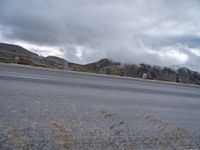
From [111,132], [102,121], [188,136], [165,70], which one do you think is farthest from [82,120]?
[165,70]

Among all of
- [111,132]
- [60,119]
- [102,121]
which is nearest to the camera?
[111,132]

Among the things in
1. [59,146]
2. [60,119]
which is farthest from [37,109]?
[59,146]

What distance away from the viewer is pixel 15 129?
777 centimetres

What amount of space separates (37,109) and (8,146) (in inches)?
199

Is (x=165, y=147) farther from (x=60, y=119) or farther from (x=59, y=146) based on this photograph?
(x=60, y=119)

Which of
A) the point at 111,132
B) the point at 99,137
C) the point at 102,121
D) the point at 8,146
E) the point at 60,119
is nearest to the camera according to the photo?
the point at 8,146

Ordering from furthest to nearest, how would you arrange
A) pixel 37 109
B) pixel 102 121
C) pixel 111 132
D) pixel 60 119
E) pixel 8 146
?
pixel 37 109 → pixel 102 121 → pixel 60 119 → pixel 111 132 → pixel 8 146

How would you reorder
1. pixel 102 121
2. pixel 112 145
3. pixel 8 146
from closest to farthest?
pixel 8 146
pixel 112 145
pixel 102 121

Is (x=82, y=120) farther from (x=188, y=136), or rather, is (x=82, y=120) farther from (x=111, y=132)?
(x=188, y=136)

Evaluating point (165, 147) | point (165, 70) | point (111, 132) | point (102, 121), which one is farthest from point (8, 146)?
point (165, 70)

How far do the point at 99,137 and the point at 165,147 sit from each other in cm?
184

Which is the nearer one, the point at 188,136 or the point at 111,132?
the point at 111,132

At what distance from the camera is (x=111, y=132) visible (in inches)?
348

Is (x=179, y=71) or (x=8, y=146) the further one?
(x=179, y=71)
